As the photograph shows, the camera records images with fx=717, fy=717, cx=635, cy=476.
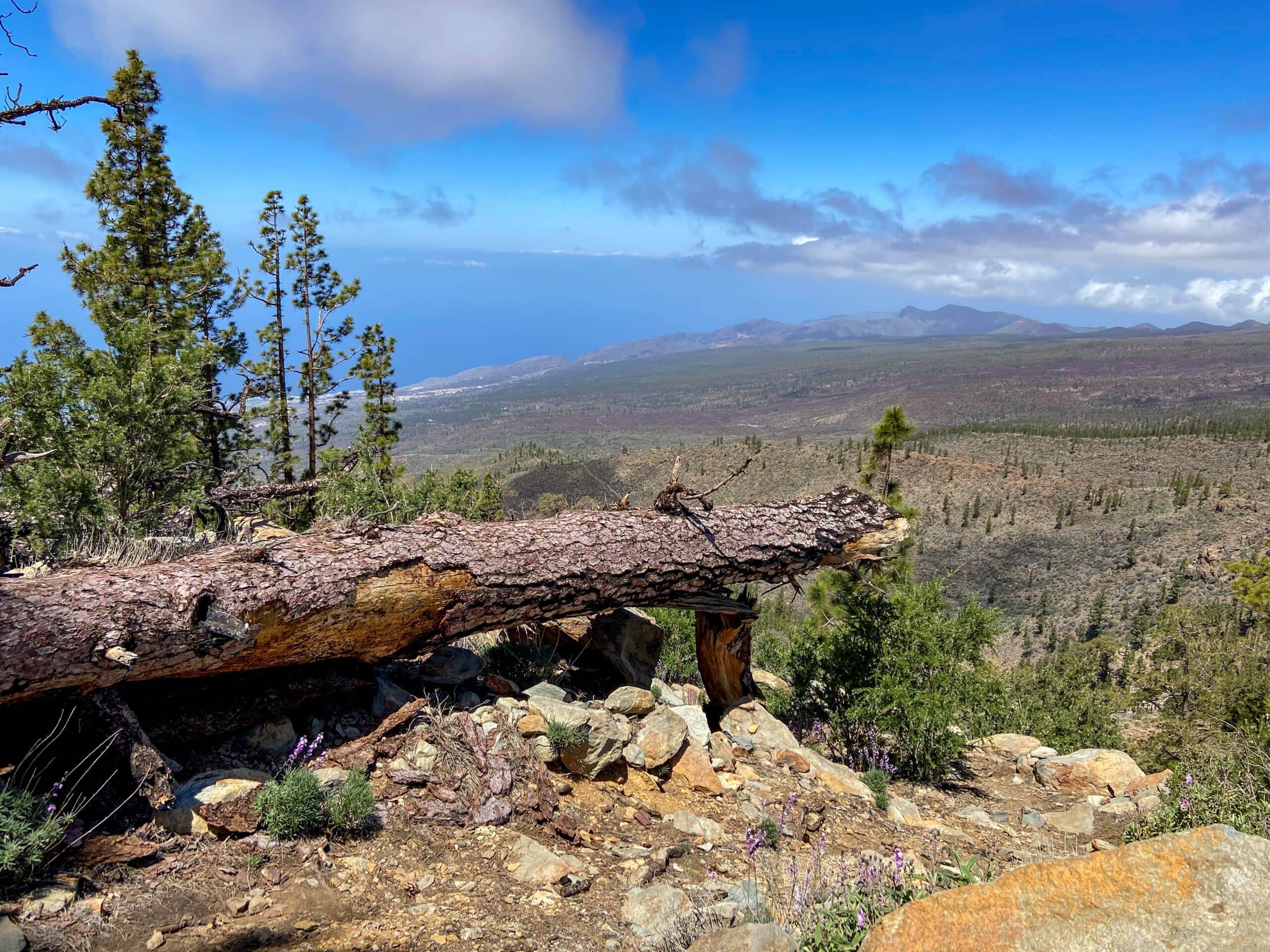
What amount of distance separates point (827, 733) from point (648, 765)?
311cm

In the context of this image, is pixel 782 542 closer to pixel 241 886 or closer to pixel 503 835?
pixel 503 835

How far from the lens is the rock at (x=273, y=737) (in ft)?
17.3

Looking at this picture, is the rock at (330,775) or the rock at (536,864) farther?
the rock at (330,775)

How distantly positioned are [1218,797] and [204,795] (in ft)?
23.3

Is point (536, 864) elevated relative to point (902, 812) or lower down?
elevated

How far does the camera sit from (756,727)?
767 centimetres

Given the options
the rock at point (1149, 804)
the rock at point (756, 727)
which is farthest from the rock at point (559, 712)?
the rock at point (1149, 804)

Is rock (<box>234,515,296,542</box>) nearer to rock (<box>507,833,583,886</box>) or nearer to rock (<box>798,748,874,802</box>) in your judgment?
rock (<box>507,833,583,886</box>)

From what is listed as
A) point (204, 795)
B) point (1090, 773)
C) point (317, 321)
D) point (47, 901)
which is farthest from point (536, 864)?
point (317, 321)

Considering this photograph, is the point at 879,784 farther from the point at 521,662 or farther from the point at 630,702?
the point at 521,662

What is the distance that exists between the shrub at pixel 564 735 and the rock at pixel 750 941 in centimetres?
242

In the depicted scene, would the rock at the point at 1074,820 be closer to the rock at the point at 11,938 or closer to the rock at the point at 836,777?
the rock at the point at 836,777

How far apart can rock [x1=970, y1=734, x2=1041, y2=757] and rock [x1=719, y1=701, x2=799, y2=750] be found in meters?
3.92

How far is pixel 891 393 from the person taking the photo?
128 metres
